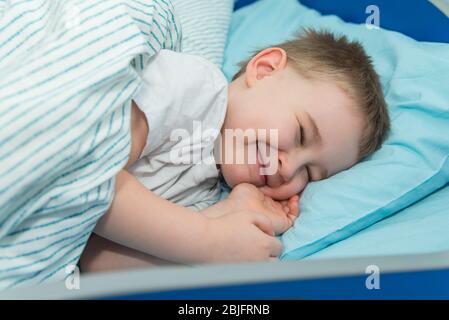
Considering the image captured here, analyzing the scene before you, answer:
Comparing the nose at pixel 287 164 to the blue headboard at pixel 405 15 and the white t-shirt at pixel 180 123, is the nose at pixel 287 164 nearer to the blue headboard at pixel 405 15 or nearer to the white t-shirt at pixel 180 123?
the white t-shirt at pixel 180 123

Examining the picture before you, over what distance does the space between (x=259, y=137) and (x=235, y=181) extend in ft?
0.29

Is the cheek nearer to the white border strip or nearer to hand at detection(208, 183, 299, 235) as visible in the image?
hand at detection(208, 183, 299, 235)

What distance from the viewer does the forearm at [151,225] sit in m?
0.68

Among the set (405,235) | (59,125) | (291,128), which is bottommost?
(405,235)

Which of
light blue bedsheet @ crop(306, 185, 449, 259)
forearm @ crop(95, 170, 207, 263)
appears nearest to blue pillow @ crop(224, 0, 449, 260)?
light blue bedsheet @ crop(306, 185, 449, 259)

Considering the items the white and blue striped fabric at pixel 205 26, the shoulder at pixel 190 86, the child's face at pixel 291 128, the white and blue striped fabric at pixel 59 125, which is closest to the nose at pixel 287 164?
the child's face at pixel 291 128

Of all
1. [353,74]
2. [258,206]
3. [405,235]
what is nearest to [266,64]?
[353,74]

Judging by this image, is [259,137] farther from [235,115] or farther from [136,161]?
[136,161]

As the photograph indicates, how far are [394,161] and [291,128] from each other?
0.18 metres

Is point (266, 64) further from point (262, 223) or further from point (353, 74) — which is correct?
point (262, 223)

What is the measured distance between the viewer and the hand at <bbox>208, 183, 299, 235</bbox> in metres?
0.83

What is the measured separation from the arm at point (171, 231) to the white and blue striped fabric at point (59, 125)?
0.03m

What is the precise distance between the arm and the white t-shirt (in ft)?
0.33

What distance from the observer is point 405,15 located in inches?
44.6
